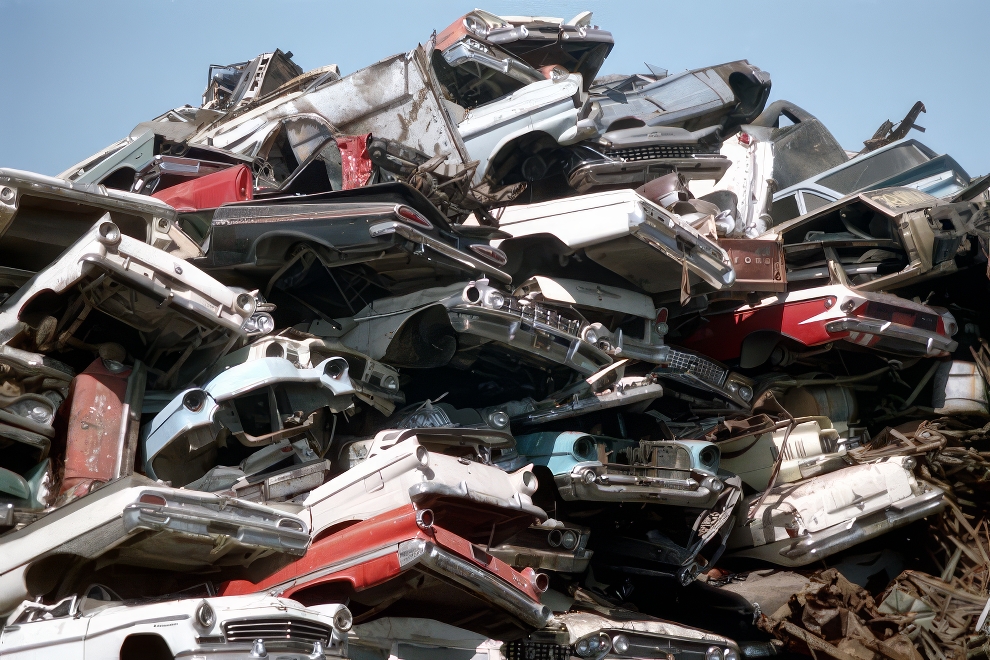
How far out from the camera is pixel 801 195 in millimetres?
12914

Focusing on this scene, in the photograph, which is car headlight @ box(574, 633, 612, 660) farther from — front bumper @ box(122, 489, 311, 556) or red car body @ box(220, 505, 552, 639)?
front bumper @ box(122, 489, 311, 556)

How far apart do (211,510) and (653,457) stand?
4355mm

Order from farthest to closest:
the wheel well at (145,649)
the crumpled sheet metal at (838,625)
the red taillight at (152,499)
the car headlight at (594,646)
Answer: the crumpled sheet metal at (838,625)
the car headlight at (594,646)
the red taillight at (152,499)
the wheel well at (145,649)

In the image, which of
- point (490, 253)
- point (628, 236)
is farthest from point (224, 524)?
point (628, 236)

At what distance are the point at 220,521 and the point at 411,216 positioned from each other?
3190 millimetres

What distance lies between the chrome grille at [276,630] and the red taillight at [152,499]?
94cm

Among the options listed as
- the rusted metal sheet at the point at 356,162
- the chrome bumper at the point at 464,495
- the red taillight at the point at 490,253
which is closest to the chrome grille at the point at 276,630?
the chrome bumper at the point at 464,495

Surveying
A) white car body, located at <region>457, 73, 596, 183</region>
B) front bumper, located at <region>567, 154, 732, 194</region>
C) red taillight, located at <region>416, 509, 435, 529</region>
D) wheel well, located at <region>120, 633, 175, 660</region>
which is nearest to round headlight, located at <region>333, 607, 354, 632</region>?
red taillight, located at <region>416, 509, 435, 529</region>

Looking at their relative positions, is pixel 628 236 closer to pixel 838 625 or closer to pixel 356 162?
pixel 356 162

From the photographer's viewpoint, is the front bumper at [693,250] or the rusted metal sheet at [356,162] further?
the rusted metal sheet at [356,162]

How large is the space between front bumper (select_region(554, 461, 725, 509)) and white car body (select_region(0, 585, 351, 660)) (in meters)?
3.17

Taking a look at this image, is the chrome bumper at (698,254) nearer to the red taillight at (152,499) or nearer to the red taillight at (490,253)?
the red taillight at (490,253)

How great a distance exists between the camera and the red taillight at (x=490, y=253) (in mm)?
9117

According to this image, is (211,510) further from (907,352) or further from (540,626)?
(907,352)
